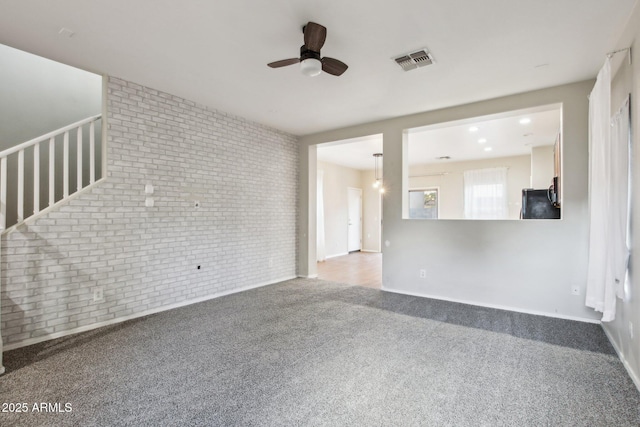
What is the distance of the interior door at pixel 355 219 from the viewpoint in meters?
9.38

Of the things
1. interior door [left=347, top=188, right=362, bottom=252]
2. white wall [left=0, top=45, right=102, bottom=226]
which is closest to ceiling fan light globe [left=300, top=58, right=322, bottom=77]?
white wall [left=0, top=45, right=102, bottom=226]

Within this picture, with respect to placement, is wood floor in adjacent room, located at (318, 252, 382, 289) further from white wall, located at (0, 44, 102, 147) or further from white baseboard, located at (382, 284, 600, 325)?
white wall, located at (0, 44, 102, 147)

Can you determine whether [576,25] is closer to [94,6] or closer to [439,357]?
[439,357]

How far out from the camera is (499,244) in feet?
12.8

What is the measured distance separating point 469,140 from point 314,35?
491 cm

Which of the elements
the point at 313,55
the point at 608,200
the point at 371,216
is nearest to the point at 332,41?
the point at 313,55

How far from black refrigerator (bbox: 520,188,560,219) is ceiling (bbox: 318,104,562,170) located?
1.10m

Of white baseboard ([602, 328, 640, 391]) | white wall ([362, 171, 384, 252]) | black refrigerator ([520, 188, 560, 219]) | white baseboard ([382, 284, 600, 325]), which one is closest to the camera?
white baseboard ([602, 328, 640, 391])

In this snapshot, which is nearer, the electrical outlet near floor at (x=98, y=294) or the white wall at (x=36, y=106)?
the electrical outlet near floor at (x=98, y=294)

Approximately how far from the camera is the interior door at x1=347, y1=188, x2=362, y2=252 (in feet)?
30.8

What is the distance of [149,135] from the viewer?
3650 millimetres

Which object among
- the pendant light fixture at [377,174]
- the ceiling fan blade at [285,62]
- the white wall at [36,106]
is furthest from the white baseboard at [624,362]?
the white wall at [36,106]

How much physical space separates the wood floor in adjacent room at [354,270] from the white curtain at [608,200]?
9.34ft

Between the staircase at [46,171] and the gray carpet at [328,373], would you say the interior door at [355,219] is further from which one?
the staircase at [46,171]
